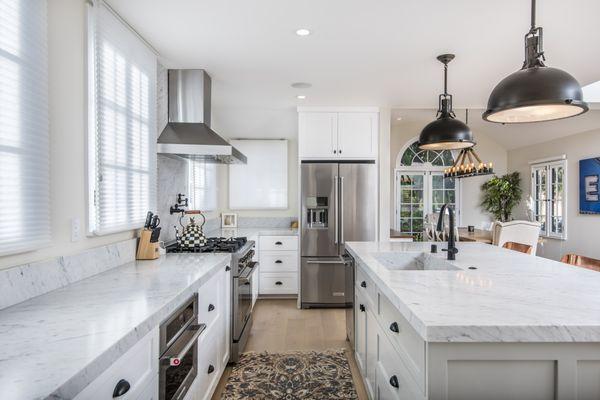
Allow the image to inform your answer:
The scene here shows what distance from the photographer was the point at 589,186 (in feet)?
18.0

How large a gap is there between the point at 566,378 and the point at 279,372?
6.72 ft

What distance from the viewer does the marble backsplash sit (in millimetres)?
1374

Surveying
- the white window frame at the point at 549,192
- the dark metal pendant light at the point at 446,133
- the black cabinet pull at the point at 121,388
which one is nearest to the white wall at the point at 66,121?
the black cabinet pull at the point at 121,388

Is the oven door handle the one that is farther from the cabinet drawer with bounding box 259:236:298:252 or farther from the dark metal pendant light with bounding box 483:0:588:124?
the cabinet drawer with bounding box 259:236:298:252

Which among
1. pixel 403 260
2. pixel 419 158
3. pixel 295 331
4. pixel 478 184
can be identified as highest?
pixel 419 158

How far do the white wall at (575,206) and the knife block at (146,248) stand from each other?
241 inches

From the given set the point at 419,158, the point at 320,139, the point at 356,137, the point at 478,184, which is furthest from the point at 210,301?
the point at 478,184

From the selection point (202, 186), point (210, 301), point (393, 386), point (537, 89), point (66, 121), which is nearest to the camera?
point (537, 89)

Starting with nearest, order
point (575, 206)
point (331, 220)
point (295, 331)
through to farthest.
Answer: point (295, 331), point (331, 220), point (575, 206)

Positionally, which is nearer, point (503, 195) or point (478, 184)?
point (503, 195)

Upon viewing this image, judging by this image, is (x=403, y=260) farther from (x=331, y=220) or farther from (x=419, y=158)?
(x=419, y=158)

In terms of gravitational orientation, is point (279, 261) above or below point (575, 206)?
below

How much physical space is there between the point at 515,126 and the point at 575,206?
1694 mm

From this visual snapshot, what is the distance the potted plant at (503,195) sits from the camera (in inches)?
285
